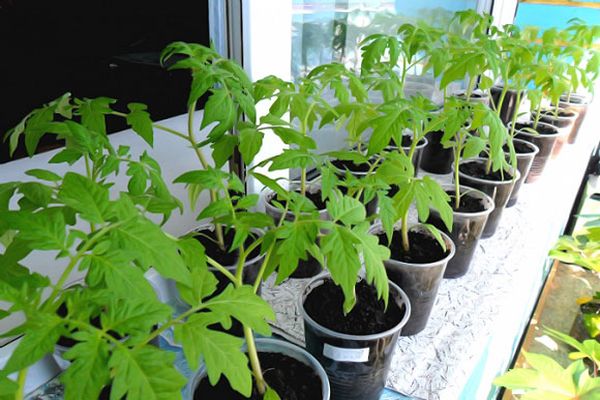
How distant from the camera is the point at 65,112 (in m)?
0.64

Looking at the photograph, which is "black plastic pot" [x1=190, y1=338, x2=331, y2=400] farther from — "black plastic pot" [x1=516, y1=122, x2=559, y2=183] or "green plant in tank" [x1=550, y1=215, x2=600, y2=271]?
"black plastic pot" [x1=516, y1=122, x2=559, y2=183]

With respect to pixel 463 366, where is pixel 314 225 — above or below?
above

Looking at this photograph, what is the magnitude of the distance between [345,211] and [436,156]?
3.66 ft

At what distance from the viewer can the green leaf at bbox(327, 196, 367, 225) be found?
0.53 meters

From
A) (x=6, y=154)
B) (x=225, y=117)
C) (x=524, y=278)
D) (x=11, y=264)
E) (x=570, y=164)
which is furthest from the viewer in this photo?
(x=570, y=164)

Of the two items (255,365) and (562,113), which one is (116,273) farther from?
(562,113)

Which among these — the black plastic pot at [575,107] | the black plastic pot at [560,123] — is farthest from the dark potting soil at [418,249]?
the black plastic pot at [575,107]

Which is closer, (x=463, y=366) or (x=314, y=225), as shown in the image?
(x=314, y=225)

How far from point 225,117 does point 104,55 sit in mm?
331

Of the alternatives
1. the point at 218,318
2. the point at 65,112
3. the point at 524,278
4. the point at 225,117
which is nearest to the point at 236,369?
the point at 218,318

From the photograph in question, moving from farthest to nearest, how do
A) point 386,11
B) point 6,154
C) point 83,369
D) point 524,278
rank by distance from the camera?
point 386,11 < point 524,278 < point 6,154 < point 83,369

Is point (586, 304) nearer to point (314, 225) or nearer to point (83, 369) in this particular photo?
point (314, 225)

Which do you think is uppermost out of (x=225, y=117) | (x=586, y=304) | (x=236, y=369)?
(x=225, y=117)

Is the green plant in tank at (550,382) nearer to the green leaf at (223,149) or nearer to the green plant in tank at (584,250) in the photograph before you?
the green plant in tank at (584,250)
